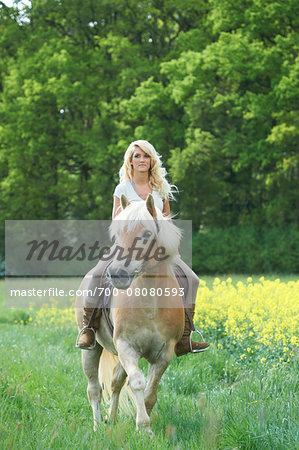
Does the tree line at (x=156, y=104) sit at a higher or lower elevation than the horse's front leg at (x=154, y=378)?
higher

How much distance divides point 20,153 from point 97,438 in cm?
2560

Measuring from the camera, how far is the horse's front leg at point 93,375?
5.57 meters

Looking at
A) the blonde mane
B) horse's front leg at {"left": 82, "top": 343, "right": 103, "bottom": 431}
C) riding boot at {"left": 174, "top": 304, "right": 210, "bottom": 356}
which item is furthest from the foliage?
the blonde mane

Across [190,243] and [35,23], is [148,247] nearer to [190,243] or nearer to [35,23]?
[190,243]

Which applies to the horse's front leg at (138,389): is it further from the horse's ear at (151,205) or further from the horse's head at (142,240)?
the horse's ear at (151,205)

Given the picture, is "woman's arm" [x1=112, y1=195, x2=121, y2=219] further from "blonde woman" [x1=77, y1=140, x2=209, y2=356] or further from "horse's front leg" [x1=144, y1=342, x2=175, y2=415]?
"horse's front leg" [x1=144, y1=342, x2=175, y2=415]

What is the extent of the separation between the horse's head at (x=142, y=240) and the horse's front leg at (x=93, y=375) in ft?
5.66

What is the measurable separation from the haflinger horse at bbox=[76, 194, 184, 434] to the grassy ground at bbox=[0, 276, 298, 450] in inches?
13.9

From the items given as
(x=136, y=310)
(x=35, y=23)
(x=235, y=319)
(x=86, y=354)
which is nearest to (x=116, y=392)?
(x=86, y=354)

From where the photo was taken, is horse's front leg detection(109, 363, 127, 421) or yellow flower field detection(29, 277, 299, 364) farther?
yellow flower field detection(29, 277, 299, 364)

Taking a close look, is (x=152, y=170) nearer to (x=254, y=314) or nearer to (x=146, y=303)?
(x=146, y=303)

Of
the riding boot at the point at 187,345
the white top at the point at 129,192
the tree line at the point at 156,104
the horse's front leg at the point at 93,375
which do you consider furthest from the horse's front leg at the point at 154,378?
the tree line at the point at 156,104

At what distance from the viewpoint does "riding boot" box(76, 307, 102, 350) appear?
535 centimetres

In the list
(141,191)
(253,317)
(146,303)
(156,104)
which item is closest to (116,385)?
(146,303)
